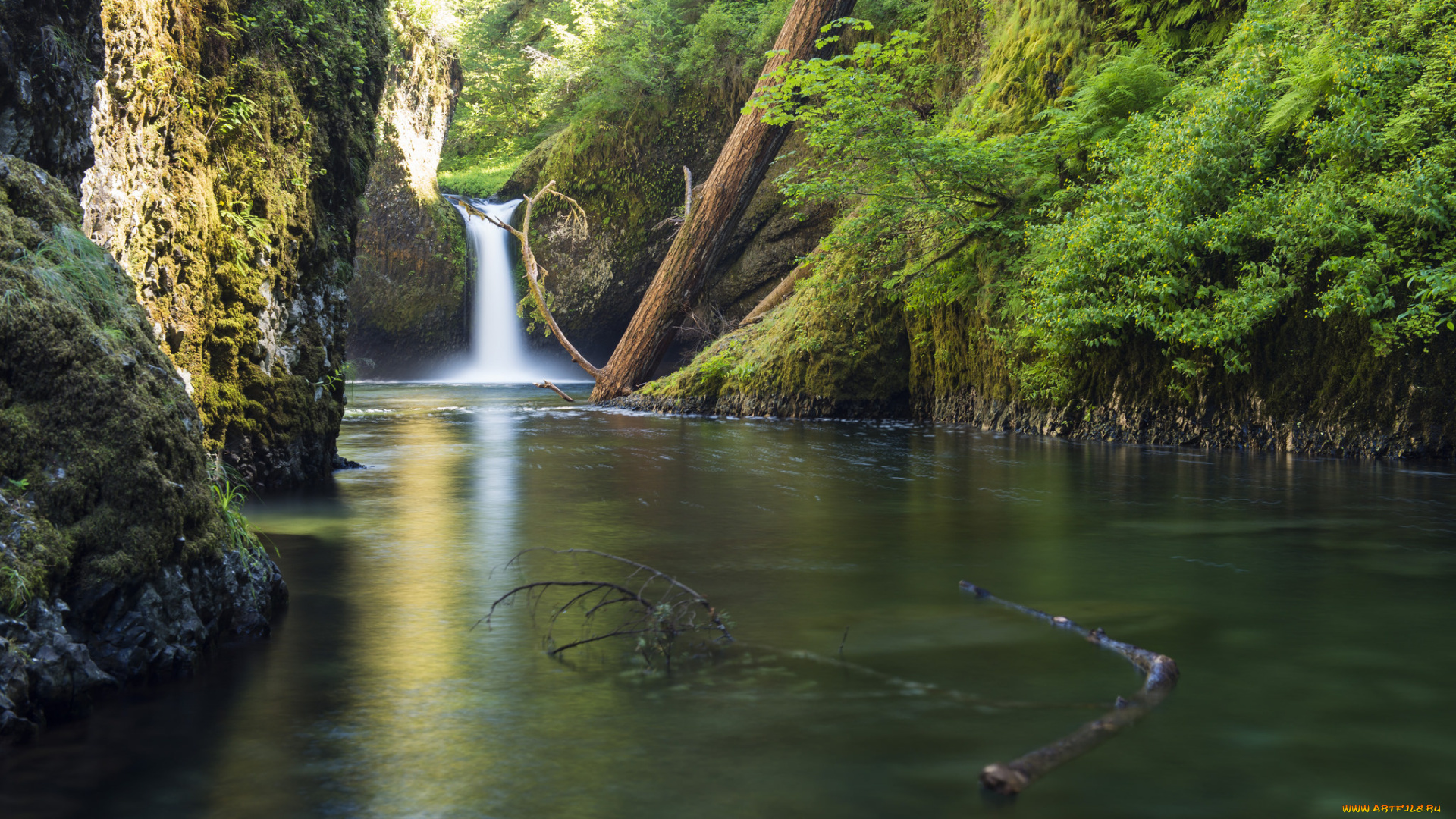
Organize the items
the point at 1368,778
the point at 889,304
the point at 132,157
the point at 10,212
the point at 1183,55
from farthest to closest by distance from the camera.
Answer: the point at 889,304
the point at 1183,55
the point at 132,157
the point at 10,212
the point at 1368,778

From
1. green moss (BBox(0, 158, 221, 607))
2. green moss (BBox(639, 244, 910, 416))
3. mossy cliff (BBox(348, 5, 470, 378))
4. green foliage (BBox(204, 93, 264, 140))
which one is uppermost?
mossy cliff (BBox(348, 5, 470, 378))

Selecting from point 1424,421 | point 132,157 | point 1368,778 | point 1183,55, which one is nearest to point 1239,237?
point 1424,421

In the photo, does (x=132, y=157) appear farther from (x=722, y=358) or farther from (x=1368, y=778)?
(x=722, y=358)

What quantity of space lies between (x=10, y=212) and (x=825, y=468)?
274 inches

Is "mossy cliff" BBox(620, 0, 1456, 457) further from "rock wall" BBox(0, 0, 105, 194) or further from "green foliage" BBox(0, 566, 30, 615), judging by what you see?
"green foliage" BBox(0, 566, 30, 615)

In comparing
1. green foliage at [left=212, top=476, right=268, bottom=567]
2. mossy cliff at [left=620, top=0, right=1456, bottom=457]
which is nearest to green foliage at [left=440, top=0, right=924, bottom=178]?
mossy cliff at [left=620, top=0, right=1456, bottom=457]

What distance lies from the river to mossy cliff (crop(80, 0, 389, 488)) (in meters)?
1.10

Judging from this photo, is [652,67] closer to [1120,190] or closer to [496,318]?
[496,318]

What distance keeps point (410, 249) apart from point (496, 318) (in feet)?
10.4

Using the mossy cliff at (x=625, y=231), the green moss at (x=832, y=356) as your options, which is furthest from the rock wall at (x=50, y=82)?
the mossy cliff at (x=625, y=231)

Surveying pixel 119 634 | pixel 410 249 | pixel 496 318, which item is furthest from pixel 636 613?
pixel 410 249

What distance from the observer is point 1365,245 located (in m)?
8.86

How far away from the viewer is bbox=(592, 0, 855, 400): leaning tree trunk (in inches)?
704

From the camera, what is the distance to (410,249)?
29.9 metres
